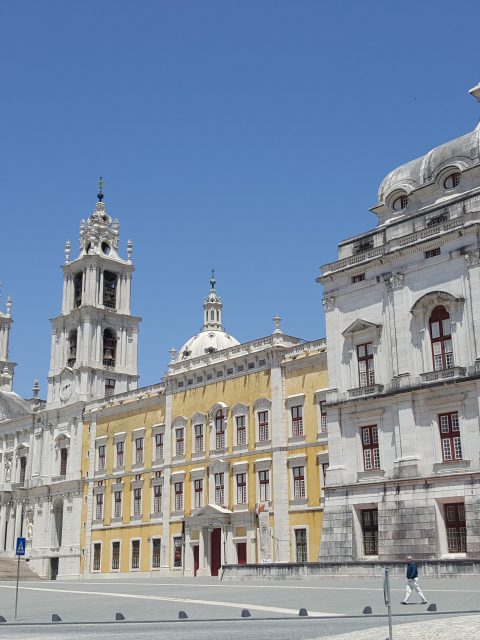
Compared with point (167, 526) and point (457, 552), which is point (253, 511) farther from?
point (457, 552)

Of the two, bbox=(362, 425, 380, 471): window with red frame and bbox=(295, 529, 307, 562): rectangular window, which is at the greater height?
bbox=(362, 425, 380, 471): window with red frame

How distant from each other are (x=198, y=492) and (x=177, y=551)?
4120 millimetres

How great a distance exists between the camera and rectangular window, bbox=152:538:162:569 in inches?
2202

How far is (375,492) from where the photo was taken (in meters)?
37.1

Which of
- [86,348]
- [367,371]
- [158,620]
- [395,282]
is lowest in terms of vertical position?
[158,620]

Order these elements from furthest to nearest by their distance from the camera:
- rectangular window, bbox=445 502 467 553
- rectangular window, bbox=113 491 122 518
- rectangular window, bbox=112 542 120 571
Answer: rectangular window, bbox=113 491 122 518 < rectangular window, bbox=112 542 120 571 < rectangular window, bbox=445 502 467 553

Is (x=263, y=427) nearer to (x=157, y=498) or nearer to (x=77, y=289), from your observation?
(x=157, y=498)

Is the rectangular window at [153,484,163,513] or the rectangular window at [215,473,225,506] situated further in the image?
the rectangular window at [153,484,163,513]

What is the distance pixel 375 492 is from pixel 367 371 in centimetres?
564

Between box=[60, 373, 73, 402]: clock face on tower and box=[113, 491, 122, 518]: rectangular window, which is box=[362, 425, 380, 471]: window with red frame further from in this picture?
box=[60, 373, 73, 402]: clock face on tower

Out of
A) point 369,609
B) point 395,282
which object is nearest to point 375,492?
point 395,282

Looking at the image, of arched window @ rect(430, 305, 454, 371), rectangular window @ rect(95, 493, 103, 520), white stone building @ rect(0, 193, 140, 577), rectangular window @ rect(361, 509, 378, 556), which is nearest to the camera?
arched window @ rect(430, 305, 454, 371)

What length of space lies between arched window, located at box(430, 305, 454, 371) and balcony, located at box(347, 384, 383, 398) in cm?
286

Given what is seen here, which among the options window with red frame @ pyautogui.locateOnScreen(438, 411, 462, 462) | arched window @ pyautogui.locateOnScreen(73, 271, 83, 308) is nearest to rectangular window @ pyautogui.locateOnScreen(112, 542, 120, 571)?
arched window @ pyautogui.locateOnScreen(73, 271, 83, 308)
